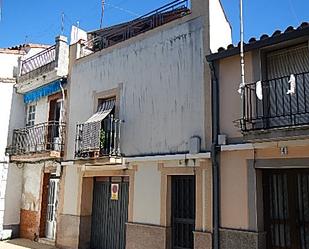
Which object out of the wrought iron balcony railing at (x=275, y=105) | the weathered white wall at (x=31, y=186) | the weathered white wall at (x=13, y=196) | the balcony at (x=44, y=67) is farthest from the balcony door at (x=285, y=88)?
the weathered white wall at (x=13, y=196)

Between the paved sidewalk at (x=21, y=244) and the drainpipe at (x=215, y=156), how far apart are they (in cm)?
777

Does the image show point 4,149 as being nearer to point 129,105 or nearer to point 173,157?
point 129,105

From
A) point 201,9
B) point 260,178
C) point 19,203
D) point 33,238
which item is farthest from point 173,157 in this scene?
point 19,203

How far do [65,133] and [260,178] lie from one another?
877cm

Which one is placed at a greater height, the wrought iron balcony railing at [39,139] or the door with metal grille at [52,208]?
the wrought iron balcony railing at [39,139]

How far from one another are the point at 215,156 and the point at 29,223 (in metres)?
10.6

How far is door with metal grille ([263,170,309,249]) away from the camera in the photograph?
8438mm

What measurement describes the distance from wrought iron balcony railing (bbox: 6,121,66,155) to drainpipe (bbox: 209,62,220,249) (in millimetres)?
7474

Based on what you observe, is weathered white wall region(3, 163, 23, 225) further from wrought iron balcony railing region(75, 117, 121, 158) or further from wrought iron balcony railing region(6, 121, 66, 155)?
wrought iron balcony railing region(75, 117, 121, 158)

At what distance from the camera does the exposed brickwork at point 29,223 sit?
15.6 meters

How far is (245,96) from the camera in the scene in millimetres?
9125

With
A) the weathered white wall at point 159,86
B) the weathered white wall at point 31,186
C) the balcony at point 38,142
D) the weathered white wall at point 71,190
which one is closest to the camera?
the weathered white wall at point 159,86

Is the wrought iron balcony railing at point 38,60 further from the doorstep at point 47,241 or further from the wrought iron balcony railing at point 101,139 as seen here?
the doorstep at point 47,241

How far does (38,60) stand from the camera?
1761 cm
